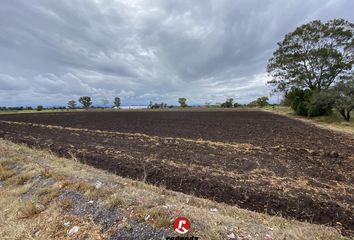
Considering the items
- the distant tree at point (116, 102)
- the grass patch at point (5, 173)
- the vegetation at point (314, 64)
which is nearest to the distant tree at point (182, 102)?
the distant tree at point (116, 102)

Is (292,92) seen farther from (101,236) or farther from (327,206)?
(101,236)

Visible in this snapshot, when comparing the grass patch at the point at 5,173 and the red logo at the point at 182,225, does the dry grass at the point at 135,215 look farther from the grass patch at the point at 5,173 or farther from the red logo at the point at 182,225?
the grass patch at the point at 5,173

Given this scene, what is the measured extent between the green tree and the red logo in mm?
25593

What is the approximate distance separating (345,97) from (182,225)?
26.9 meters

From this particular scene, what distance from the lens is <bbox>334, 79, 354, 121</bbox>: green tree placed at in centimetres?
1992

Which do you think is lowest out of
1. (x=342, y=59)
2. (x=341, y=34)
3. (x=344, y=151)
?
(x=344, y=151)

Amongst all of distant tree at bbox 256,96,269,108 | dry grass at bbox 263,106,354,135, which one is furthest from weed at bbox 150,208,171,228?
distant tree at bbox 256,96,269,108

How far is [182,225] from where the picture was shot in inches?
117

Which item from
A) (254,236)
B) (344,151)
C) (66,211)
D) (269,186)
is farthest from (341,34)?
(66,211)

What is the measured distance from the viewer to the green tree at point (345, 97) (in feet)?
65.4

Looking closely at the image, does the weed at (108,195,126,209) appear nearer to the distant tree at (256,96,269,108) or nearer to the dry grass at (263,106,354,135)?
the dry grass at (263,106,354,135)

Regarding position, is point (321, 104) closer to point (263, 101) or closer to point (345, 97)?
point (345, 97)

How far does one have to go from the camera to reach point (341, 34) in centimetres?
2745

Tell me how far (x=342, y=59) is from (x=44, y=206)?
3967 centimetres
